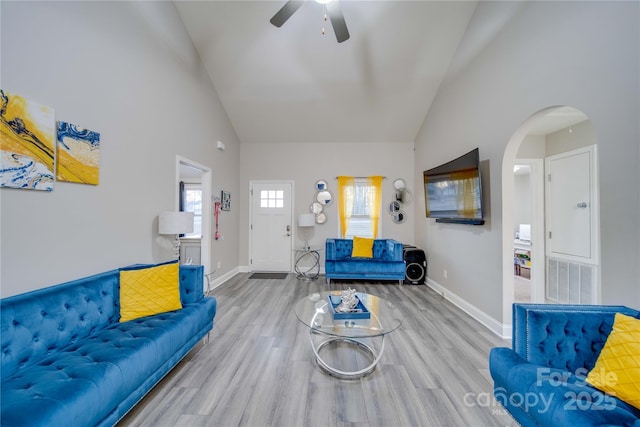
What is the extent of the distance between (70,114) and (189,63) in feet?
6.82

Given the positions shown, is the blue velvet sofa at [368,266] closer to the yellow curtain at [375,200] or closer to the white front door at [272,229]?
the yellow curtain at [375,200]

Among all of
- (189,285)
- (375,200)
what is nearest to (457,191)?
(375,200)

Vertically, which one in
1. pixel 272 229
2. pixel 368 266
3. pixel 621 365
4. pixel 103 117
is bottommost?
pixel 368 266

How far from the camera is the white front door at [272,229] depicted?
17.7 feet

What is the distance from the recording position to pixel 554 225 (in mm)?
3393

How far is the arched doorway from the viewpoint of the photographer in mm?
2592

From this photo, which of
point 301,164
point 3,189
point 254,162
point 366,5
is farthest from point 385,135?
point 3,189

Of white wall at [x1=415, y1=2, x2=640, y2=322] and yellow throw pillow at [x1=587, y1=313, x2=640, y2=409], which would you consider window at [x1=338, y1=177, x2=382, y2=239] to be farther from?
yellow throw pillow at [x1=587, y1=313, x2=640, y2=409]

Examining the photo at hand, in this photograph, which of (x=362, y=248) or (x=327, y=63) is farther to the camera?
(x=362, y=248)

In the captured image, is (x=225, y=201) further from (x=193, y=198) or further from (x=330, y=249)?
(x=330, y=249)

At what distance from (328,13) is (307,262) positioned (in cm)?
436

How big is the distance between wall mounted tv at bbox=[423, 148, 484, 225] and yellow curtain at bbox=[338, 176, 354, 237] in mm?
1624

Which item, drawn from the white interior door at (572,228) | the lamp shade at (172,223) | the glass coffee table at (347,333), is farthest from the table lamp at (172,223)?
the white interior door at (572,228)

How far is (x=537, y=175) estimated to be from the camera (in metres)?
3.61
